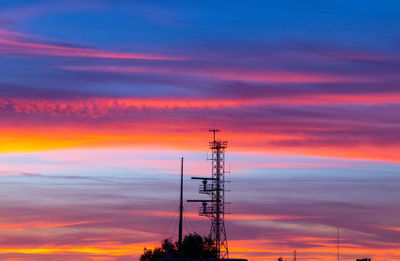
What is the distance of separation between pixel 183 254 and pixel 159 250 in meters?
9.38

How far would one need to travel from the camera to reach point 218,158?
141 metres

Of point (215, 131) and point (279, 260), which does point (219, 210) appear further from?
point (279, 260)

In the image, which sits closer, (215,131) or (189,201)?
(215,131)

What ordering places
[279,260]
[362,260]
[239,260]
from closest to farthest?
[239,260] → [362,260] → [279,260]

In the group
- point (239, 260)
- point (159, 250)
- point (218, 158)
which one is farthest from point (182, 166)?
point (159, 250)

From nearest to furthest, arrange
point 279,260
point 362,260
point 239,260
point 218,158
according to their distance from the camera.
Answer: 1. point 239,260
2. point 362,260
3. point 218,158
4. point 279,260

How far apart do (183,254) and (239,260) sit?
5751 cm

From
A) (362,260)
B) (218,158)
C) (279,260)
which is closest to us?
(362,260)

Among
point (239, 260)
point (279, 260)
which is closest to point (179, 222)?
point (239, 260)

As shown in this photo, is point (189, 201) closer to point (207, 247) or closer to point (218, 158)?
point (218, 158)

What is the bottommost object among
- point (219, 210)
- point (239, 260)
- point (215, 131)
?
point (239, 260)

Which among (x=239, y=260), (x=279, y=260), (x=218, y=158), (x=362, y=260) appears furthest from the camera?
(x=279, y=260)

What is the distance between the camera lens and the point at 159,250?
17688cm

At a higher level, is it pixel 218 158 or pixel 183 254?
pixel 218 158
